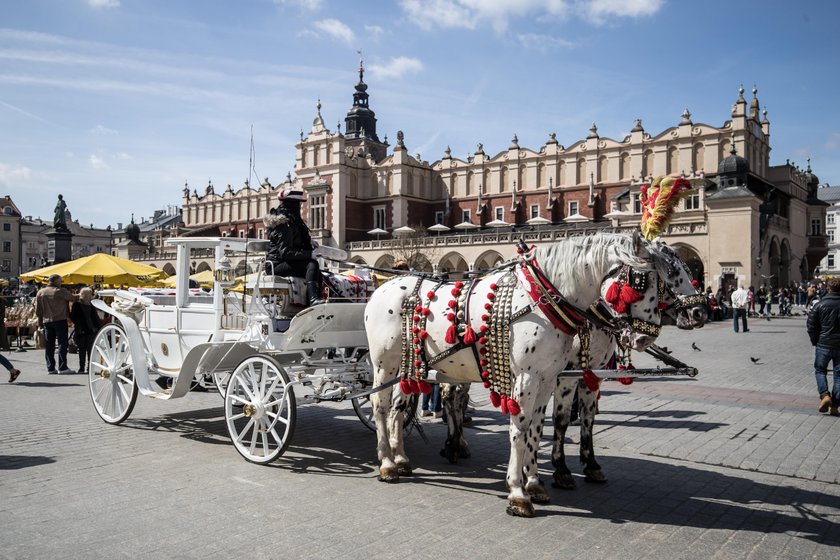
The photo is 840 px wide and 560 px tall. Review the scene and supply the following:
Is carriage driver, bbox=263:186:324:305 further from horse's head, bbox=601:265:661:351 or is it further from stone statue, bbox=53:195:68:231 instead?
stone statue, bbox=53:195:68:231

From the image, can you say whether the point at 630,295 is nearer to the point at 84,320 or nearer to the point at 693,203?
the point at 84,320

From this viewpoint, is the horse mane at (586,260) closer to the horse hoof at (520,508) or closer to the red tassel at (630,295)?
the red tassel at (630,295)

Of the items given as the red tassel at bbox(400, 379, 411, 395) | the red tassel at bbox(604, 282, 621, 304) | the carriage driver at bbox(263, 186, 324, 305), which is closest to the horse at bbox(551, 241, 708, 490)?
the red tassel at bbox(604, 282, 621, 304)

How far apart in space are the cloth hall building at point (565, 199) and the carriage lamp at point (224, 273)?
2887 cm

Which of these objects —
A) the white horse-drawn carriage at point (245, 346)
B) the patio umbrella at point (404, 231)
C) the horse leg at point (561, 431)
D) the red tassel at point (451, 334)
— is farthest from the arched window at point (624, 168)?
the red tassel at point (451, 334)

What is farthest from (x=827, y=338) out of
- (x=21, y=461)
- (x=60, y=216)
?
(x=60, y=216)

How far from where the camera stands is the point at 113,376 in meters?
7.80

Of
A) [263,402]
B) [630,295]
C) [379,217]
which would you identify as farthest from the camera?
[379,217]

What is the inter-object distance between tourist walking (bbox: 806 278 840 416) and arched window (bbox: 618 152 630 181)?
3897 centimetres

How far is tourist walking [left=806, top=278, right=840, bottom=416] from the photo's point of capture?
8.28 metres

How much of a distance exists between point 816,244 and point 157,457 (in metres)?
58.0

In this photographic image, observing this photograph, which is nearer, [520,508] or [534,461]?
[520,508]

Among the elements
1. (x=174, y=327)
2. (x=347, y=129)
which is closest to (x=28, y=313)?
(x=174, y=327)

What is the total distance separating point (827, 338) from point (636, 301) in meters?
5.44
